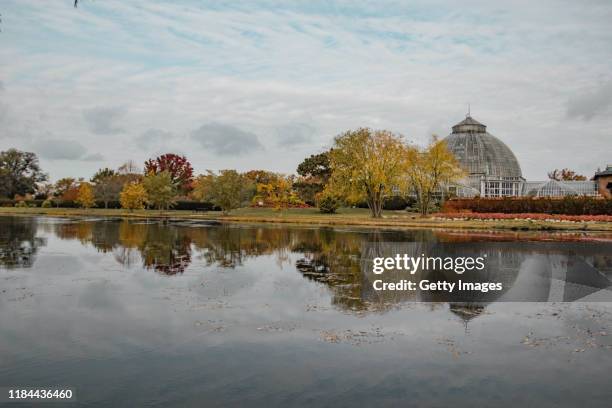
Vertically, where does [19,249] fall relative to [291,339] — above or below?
above

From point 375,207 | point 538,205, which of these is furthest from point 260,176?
point 538,205

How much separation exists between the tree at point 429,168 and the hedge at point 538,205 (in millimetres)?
7314

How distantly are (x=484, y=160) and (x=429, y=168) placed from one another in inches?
1665

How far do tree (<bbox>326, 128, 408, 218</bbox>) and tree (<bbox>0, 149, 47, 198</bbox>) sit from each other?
286ft

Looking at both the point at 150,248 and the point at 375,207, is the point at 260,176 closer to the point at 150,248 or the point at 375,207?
the point at 375,207

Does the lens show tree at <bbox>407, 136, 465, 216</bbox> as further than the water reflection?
Yes

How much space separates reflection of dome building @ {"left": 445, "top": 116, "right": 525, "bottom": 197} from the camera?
95506 mm

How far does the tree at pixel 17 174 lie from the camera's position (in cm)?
12100

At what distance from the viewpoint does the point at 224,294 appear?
16.2 m

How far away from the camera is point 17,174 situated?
127312 millimetres

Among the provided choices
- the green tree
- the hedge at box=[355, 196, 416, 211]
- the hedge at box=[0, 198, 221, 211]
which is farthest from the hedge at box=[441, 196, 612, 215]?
the green tree

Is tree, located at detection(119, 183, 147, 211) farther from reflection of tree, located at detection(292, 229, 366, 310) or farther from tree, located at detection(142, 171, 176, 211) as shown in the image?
reflection of tree, located at detection(292, 229, 366, 310)

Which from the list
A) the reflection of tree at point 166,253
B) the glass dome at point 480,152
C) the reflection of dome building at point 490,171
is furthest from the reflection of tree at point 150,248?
the glass dome at point 480,152

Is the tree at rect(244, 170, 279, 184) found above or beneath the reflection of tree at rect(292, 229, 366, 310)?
above
